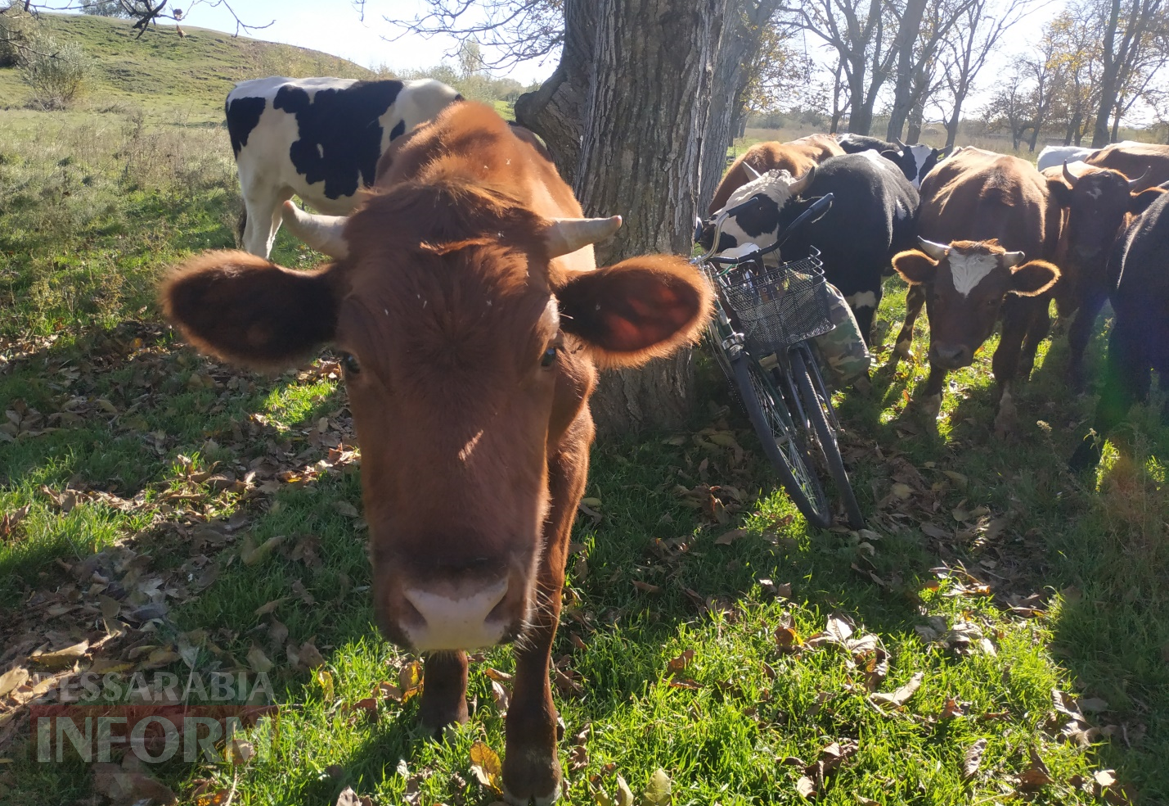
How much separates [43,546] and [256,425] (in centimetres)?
165

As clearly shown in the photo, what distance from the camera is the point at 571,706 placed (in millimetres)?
2867

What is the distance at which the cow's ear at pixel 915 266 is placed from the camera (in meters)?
5.61

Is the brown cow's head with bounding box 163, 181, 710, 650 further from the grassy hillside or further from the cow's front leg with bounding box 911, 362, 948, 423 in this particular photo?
the grassy hillside

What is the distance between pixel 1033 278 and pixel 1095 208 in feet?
9.58

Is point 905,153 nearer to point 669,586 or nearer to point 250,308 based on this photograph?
point 669,586

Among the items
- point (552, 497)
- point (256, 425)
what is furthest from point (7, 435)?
point (552, 497)

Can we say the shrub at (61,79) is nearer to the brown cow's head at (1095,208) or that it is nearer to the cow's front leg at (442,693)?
the cow's front leg at (442,693)

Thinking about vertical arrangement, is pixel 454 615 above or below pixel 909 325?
above

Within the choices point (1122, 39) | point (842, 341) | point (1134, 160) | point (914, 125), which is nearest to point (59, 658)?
point (842, 341)

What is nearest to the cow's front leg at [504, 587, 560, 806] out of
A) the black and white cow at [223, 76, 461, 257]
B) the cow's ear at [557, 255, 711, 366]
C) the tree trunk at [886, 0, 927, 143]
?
the cow's ear at [557, 255, 711, 366]

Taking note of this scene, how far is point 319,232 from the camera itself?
2037 mm

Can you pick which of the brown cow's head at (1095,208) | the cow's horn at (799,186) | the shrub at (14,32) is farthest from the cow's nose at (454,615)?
the shrub at (14,32)

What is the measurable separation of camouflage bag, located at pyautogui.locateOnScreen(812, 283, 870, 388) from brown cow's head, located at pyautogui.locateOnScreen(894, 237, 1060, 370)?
1.73 metres

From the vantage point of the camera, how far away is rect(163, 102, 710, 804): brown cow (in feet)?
5.39
